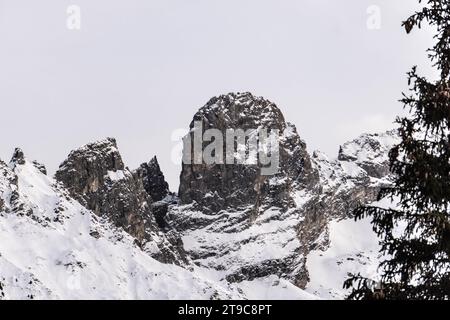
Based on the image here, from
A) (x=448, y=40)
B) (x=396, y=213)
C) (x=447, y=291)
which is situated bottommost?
(x=447, y=291)

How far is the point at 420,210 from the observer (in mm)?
16297

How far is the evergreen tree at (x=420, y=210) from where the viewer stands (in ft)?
52.4

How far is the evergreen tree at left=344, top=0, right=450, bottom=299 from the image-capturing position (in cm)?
1598

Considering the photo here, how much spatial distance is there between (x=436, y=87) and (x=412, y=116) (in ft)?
2.45
